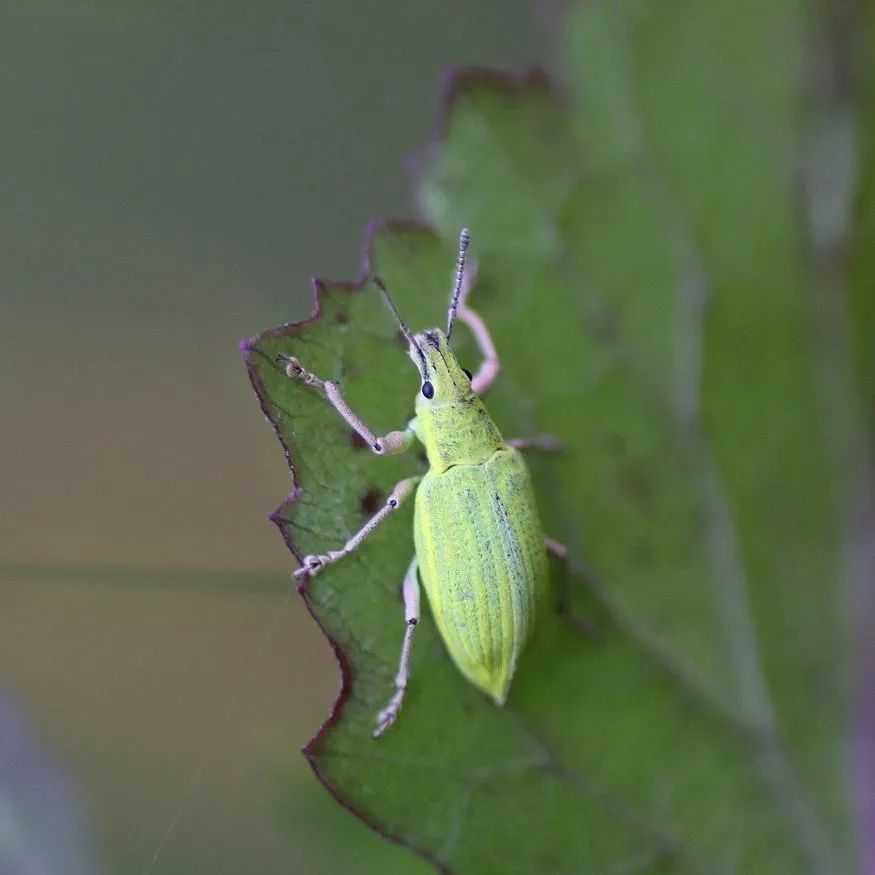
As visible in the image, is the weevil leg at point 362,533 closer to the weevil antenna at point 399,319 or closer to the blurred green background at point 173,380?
the weevil antenna at point 399,319

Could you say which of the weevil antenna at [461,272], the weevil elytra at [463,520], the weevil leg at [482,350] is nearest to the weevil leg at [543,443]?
the weevil elytra at [463,520]

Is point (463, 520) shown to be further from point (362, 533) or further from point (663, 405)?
point (663, 405)

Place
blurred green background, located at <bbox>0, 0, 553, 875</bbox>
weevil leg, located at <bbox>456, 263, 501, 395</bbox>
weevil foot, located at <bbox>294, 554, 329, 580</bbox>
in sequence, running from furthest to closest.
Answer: blurred green background, located at <bbox>0, 0, 553, 875</bbox> < weevil leg, located at <bbox>456, 263, 501, 395</bbox> < weevil foot, located at <bbox>294, 554, 329, 580</bbox>

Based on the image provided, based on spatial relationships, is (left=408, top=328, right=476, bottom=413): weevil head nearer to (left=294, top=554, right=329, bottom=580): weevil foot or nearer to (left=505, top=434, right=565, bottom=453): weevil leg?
(left=505, top=434, right=565, bottom=453): weevil leg

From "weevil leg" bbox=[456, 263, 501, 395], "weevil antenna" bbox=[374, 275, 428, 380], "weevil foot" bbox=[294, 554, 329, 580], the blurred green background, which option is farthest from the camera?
the blurred green background

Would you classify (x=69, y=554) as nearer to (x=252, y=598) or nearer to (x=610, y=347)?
(x=252, y=598)

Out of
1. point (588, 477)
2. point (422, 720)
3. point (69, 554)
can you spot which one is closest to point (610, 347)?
point (588, 477)

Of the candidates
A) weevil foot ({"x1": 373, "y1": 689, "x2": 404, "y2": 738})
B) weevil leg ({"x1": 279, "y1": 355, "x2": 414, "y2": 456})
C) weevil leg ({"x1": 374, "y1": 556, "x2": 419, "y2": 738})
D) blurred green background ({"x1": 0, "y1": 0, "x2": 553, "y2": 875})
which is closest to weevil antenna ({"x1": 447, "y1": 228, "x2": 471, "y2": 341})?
weevil leg ({"x1": 279, "y1": 355, "x2": 414, "y2": 456})
